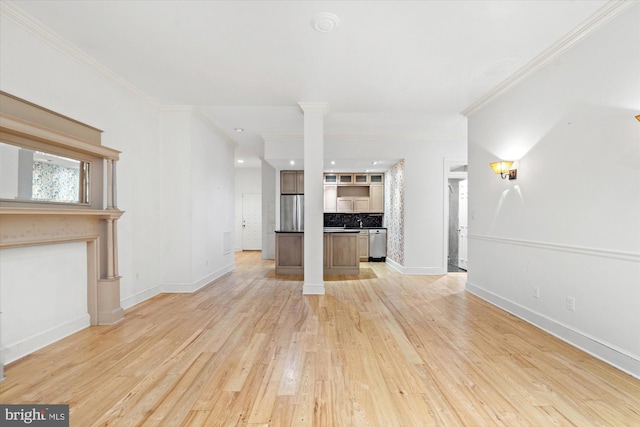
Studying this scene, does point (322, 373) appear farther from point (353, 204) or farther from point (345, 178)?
point (345, 178)

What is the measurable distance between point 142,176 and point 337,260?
3.80 metres

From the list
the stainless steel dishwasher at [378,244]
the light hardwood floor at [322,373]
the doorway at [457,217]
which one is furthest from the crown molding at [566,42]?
the stainless steel dishwasher at [378,244]

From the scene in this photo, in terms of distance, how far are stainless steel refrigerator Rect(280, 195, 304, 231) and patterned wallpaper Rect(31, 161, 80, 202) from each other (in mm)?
4868

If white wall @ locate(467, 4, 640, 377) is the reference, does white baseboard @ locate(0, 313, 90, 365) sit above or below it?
below

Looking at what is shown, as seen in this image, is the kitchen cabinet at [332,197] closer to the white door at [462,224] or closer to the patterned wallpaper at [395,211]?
the patterned wallpaper at [395,211]

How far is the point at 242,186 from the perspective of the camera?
9.77 m

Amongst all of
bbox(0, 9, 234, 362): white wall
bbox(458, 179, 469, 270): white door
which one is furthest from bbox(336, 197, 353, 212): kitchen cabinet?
bbox(0, 9, 234, 362): white wall

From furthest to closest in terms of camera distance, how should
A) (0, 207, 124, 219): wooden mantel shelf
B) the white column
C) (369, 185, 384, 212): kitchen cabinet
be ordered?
1. (369, 185, 384, 212): kitchen cabinet
2. the white column
3. (0, 207, 124, 219): wooden mantel shelf

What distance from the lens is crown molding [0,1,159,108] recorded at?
7.49 feet

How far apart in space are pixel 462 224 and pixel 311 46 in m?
5.55

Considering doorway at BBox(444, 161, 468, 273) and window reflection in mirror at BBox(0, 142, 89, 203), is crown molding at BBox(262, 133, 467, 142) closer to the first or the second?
doorway at BBox(444, 161, 468, 273)

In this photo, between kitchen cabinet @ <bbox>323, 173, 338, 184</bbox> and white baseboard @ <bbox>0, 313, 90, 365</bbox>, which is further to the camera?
kitchen cabinet @ <bbox>323, 173, 338, 184</bbox>

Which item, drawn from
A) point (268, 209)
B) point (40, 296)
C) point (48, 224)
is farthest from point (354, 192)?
point (40, 296)

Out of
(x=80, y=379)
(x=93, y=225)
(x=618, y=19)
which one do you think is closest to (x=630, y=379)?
(x=618, y=19)
